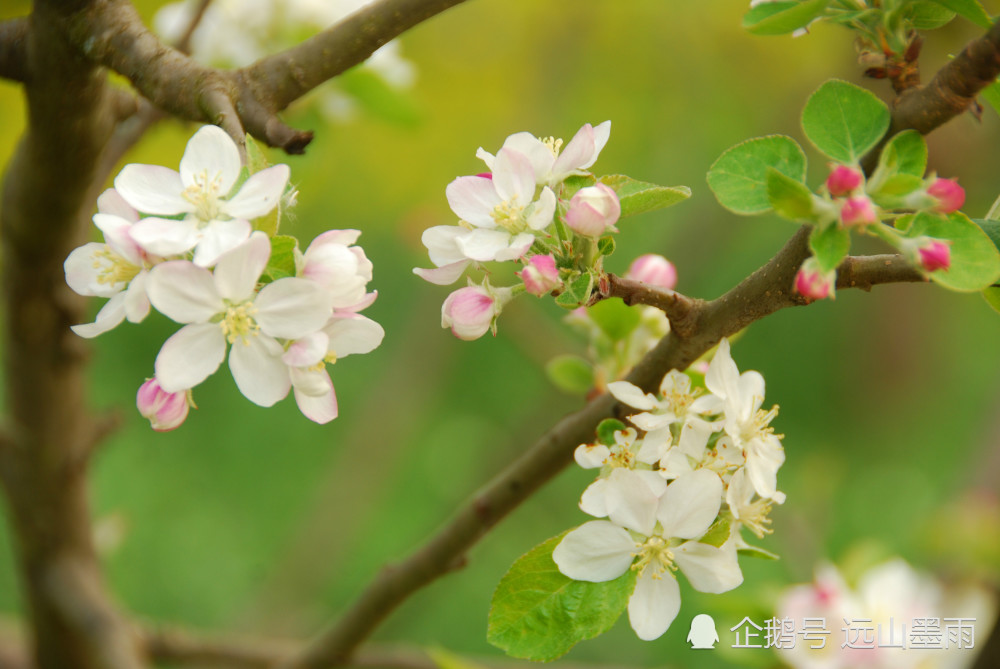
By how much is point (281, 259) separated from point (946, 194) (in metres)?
0.38

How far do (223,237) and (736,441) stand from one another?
1.14 feet

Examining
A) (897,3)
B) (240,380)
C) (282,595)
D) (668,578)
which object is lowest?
(282,595)

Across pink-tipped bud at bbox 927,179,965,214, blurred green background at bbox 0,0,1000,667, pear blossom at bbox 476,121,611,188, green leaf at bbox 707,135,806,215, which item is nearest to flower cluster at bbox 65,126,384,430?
pear blossom at bbox 476,121,611,188

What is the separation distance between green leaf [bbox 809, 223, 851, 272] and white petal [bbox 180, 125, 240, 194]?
0.34m

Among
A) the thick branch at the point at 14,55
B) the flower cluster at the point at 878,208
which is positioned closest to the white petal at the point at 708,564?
the flower cluster at the point at 878,208

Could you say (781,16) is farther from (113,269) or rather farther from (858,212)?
(113,269)

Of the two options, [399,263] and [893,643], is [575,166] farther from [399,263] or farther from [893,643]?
[399,263]

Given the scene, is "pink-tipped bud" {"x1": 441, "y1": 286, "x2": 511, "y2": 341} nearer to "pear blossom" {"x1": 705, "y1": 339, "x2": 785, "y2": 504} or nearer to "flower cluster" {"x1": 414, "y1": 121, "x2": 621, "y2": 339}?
"flower cluster" {"x1": 414, "y1": 121, "x2": 621, "y2": 339}

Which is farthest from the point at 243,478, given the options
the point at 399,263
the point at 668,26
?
the point at 668,26

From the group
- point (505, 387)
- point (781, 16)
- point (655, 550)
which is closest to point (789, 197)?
point (781, 16)

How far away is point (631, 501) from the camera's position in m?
0.58

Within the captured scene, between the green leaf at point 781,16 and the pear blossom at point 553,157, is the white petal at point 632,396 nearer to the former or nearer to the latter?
the pear blossom at point 553,157

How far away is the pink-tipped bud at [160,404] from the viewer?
1.81 feet

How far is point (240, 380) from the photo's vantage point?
540 millimetres
